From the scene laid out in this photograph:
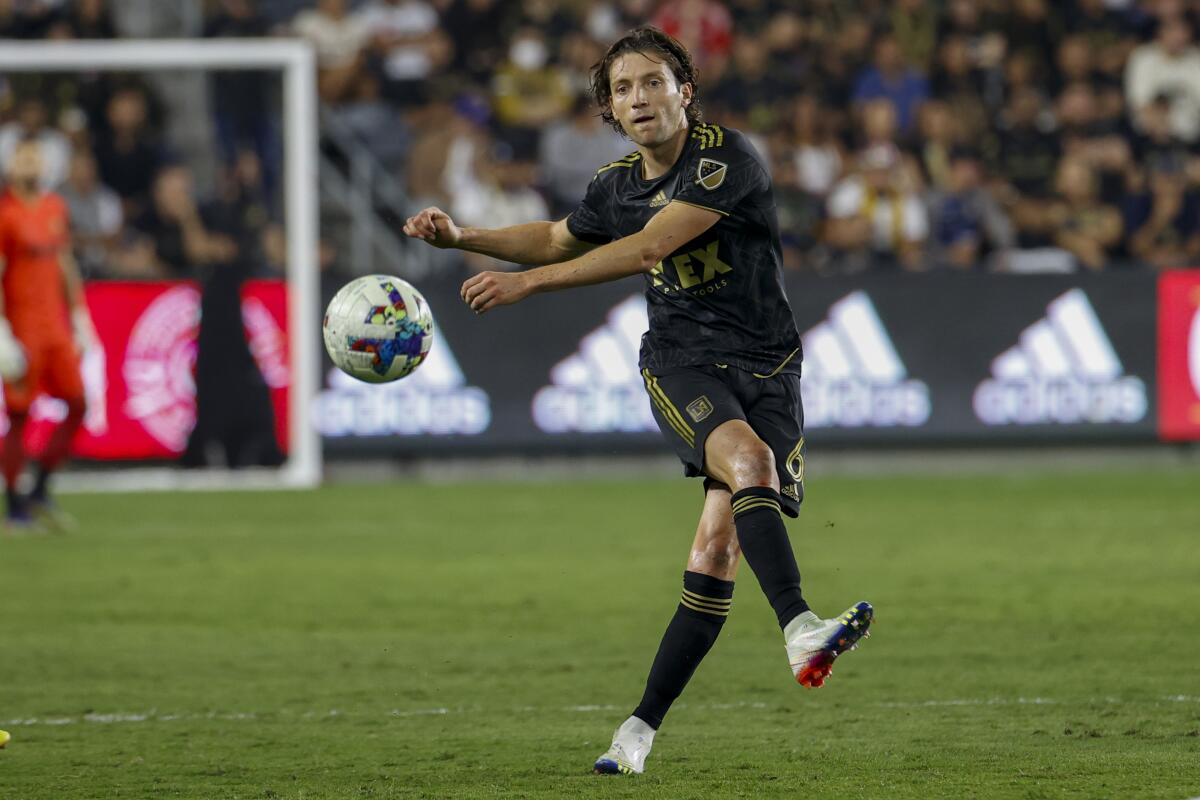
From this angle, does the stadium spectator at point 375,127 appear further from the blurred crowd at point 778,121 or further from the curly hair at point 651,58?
the curly hair at point 651,58

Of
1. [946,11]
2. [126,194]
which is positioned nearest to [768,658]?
[126,194]

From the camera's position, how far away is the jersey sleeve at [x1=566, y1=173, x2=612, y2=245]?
5961 millimetres

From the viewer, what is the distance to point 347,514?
1399 cm

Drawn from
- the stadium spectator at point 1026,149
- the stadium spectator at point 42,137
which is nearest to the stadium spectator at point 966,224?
the stadium spectator at point 1026,149

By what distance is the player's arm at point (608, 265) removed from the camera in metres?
5.34

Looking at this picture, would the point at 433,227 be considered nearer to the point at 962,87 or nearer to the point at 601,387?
the point at 601,387

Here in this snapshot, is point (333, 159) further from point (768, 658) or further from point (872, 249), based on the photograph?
point (768, 658)

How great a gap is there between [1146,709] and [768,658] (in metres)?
1.87

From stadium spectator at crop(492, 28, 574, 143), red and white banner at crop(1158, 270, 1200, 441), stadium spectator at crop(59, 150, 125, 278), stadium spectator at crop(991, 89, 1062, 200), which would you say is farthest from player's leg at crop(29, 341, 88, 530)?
stadium spectator at crop(991, 89, 1062, 200)

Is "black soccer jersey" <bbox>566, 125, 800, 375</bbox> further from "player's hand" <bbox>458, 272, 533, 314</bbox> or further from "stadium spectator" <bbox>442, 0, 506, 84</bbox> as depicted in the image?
"stadium spectator" <bbox>442, 0, 506, 84</bbox>

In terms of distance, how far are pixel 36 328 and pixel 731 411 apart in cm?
833

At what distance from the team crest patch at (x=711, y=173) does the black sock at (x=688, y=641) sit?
3.66 feet

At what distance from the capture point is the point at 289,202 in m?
15.9

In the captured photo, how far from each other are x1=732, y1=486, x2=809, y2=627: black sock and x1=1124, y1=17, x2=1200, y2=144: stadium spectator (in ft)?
48.5
